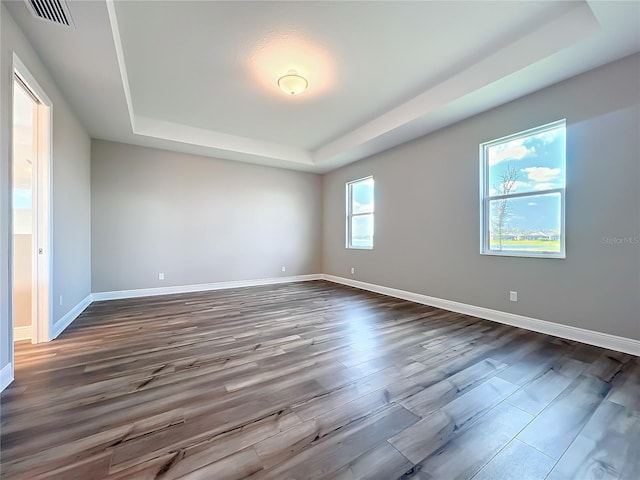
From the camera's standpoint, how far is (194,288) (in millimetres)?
5109

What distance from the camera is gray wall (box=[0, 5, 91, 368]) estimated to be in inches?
71.9

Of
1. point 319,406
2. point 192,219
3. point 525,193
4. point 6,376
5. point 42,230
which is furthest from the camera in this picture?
point 192,219

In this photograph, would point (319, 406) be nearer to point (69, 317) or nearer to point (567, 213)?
point (567, 213)

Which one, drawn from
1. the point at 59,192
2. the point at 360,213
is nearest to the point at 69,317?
the point at 59,192

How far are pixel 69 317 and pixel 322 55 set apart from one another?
Result: 4.26 m

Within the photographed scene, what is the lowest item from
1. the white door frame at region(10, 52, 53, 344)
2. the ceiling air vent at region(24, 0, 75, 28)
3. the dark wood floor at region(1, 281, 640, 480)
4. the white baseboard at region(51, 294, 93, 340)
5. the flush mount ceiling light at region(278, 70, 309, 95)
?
the dark wood floor at region(1, 281, 640, 480)

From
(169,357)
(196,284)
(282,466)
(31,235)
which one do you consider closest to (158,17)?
(31,235)

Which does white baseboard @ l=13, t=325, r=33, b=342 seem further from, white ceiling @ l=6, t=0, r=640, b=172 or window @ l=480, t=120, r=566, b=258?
window @ l=480, t=120, r=566, b=258

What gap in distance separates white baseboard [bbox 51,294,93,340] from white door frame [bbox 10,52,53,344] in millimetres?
176

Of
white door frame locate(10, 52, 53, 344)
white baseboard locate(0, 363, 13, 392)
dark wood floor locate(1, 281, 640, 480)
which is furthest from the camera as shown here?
white door frame locate(10, 52, 53, 344)

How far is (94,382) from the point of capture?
6.30 ft

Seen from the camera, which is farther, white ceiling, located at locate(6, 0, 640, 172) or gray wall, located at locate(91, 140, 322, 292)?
gray wall, located at locate(91, 140, 322, 292)

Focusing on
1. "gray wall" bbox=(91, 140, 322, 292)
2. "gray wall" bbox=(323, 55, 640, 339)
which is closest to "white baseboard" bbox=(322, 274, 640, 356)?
"gray wall" bbox=(323, 55, 640, 339)

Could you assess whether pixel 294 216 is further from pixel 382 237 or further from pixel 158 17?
pixel 158 17
